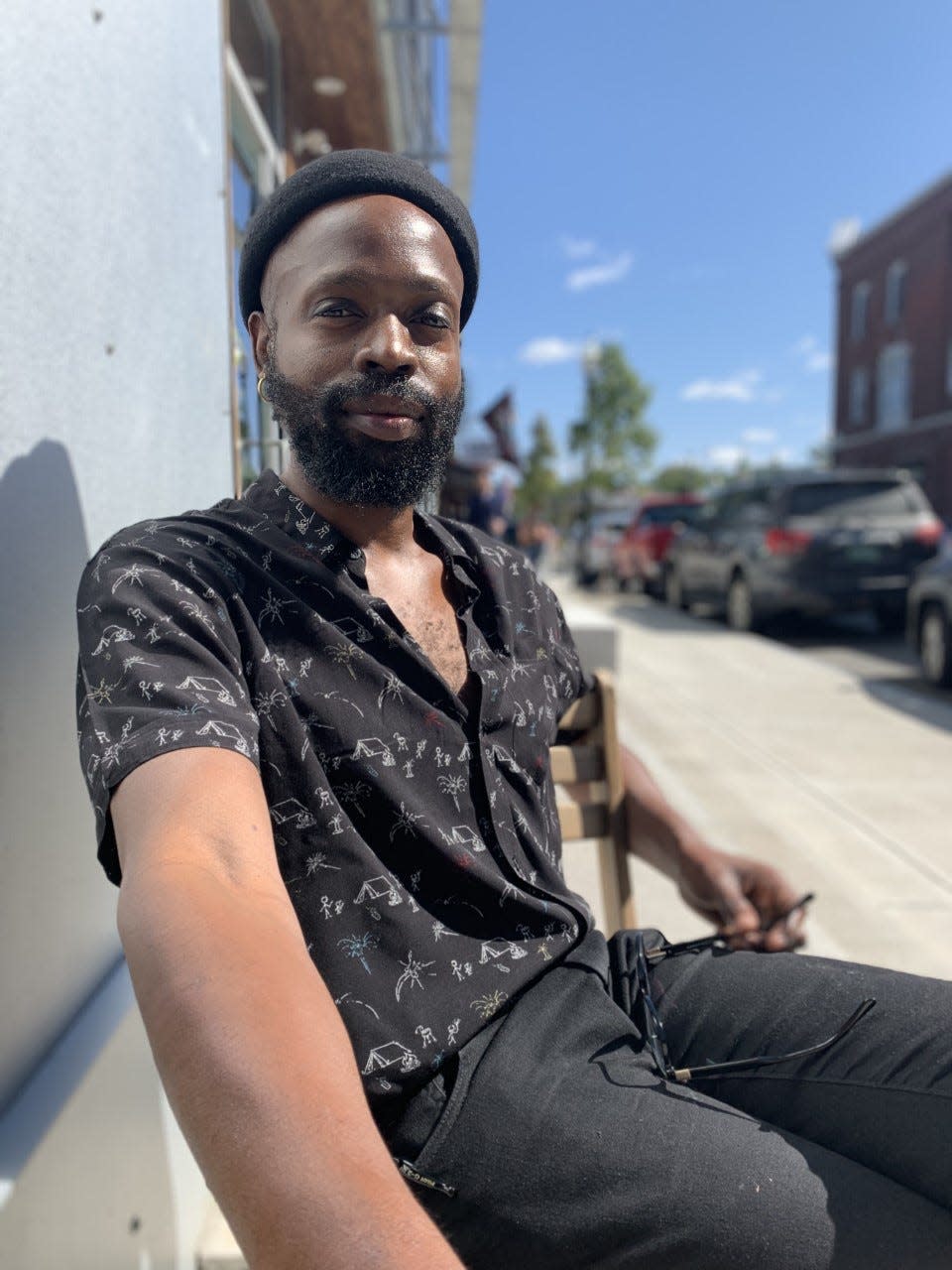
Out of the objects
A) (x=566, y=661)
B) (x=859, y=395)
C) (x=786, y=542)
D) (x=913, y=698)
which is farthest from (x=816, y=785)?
(x=859, y=395)

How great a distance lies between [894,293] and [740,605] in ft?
91.0

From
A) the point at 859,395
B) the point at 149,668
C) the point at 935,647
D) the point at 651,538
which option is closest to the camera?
the point at 149,668

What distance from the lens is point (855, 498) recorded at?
10.5 metres

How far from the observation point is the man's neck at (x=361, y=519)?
5.13 ft

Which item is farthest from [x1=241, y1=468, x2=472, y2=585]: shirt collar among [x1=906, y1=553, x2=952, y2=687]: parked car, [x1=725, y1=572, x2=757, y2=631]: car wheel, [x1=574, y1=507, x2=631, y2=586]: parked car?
[x1=574, y1=507, x2=631, y2=586]: parked car

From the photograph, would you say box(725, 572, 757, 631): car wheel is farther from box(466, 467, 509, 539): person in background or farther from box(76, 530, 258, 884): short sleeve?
box(76, 530, 258, 884): short sleeve

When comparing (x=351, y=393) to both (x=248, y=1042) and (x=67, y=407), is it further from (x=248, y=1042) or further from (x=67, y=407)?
(x=248, y=1042)

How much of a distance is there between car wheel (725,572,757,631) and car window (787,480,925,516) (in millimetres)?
1130

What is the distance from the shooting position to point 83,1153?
51.7 inches

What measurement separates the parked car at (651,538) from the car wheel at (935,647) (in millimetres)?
7453

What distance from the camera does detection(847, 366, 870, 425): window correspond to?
119 feet

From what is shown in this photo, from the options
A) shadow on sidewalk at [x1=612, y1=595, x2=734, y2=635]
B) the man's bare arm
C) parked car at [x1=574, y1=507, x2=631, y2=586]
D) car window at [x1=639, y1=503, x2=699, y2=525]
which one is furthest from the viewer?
parked car at [x1=574, y1=507, x2=631, y2=586]

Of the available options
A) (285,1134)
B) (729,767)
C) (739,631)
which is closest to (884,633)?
(739,631)

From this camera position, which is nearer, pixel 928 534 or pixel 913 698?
pixel 913 698
